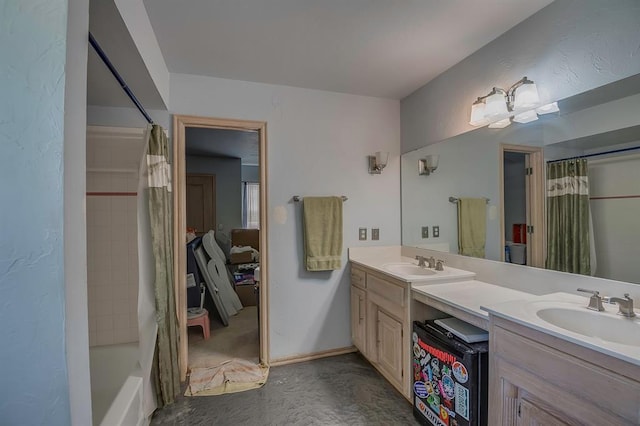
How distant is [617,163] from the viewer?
4.48 ft

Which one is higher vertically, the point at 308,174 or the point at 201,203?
the point at 308,174

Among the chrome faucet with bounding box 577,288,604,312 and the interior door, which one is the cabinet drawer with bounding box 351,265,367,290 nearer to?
the chrome faucet with bounding box 577,288,604,312

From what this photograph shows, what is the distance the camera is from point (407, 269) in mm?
2406

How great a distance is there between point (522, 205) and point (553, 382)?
3.53 ft

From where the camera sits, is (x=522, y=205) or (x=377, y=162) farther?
(x=377, y=162)

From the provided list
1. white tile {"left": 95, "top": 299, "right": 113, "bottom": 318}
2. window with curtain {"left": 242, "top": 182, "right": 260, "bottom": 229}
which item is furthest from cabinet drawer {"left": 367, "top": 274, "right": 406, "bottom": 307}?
window with curtain {"left": 242, "top": 182, "right": 260, "bottom": 229}

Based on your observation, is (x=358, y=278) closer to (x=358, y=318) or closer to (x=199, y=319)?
(x=358, y=318)

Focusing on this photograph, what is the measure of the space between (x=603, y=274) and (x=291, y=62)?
227 cm

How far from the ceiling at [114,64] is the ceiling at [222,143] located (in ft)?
4.15

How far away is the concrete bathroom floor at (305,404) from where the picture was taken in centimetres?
185

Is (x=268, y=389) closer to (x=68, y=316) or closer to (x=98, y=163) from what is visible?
(x=68, y=316)

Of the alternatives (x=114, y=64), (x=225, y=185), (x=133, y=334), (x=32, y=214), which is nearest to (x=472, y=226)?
(x=32, y=214)

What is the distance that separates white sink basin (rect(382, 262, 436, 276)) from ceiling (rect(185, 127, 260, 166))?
218 cm

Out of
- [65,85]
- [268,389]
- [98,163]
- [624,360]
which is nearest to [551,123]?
[624,360]
